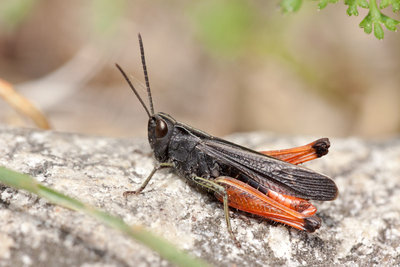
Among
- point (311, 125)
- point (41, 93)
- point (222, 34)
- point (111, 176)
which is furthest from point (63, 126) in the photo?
point (311, 125)

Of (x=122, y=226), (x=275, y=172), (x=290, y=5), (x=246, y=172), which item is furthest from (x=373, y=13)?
(x=122, y=226)

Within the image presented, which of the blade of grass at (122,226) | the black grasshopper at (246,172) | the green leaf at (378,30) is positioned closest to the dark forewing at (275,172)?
the black grasshopper at (246,172)

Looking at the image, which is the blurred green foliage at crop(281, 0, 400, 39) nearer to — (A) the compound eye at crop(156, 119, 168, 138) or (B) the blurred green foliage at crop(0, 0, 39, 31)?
(A) the compound eye at crop(156, 119, 168, 138)

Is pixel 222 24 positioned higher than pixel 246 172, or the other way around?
pixel 222 24

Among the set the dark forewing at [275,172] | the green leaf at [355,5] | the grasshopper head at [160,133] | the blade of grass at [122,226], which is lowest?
the blade of grass at [122,226]

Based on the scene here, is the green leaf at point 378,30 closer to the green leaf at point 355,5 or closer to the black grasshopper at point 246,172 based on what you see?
the green leaf at point 355,5

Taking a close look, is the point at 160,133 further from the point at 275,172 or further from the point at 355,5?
the point at 355,5

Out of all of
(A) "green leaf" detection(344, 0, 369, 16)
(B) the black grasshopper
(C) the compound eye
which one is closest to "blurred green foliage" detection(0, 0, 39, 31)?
(B) the black grasshopper
